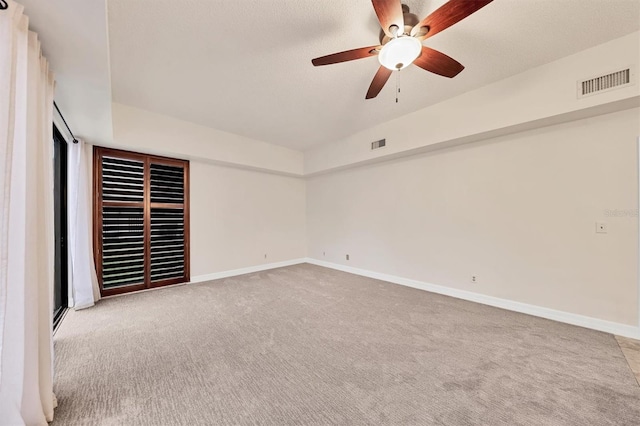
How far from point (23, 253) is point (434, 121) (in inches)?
170

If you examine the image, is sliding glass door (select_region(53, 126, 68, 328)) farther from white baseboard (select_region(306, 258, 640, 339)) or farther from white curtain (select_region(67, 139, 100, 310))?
white baseboard (select_region(306, 258, 640, 339))

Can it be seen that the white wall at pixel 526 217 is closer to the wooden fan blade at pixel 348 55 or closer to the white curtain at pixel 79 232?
the wooden fan blade at pixel 348 55

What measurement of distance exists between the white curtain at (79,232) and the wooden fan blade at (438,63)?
14.5ft

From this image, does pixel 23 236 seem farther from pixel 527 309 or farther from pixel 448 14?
pixel 527 309

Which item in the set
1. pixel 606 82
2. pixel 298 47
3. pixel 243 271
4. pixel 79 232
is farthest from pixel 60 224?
pixel 606 82

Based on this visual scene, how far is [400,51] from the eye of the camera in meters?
1.84

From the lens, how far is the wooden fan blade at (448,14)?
1491 millimetres

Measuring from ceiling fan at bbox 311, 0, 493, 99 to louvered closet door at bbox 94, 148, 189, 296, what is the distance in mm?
3606

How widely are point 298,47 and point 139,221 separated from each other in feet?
12.2

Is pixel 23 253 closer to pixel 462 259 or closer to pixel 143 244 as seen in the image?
pixel 143 244

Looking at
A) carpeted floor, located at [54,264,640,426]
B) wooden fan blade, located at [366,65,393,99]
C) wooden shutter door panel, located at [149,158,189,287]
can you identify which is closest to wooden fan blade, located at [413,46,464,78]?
wooden fan blade, located at [366,65,393,99]

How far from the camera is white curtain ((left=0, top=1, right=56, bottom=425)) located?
1.17 metres

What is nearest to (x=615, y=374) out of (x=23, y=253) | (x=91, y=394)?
(x=91, y=394)

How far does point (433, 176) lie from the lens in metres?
3.93
